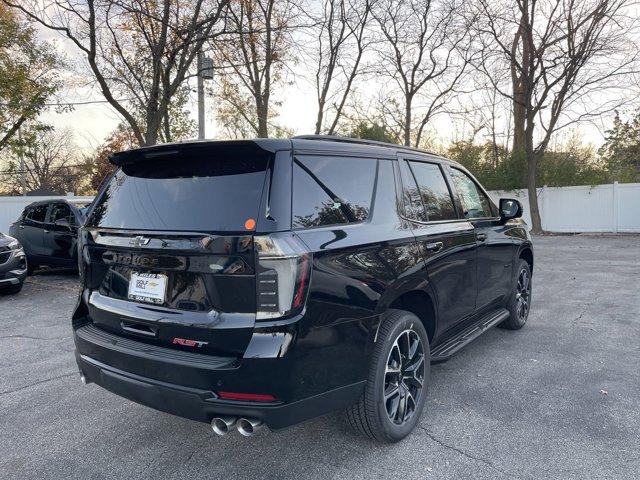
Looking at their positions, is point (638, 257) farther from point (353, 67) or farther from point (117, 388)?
point (353, 67)

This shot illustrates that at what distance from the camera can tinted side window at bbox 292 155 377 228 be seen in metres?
2.40

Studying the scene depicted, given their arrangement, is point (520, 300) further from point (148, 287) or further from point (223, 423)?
point (148, 287)

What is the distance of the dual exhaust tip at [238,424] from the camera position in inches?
85.6

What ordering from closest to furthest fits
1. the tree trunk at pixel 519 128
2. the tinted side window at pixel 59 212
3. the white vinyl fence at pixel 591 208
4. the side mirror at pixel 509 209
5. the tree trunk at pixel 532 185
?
the side mirror at pixel 509 209 < the tinted side window at pixel 59 212 < the white vinyl fence at pixel 591 208 < the tree trunk at pixel 532 185 < the tree trunk at pixel 519 128

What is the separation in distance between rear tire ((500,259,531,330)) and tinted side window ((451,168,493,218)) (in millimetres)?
952

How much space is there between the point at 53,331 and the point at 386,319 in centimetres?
475

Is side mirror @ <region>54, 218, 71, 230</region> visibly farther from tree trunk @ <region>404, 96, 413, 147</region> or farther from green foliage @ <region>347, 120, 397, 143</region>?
tree trunk @ <region>404, 96, 413, 147</region>

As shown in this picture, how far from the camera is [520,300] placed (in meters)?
5.16

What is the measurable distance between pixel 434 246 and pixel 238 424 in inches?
71.9

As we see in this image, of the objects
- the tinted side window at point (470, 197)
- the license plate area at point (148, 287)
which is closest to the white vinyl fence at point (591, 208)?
the tinted side window at point (470, 197)

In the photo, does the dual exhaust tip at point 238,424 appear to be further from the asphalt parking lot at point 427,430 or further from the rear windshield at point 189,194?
the rear windshield at point 189,194

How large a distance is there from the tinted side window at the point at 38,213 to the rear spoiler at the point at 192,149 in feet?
26.4

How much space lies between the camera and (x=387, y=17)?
807 inches

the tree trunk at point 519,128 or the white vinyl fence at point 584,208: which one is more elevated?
the tree trunk at point 519,128
